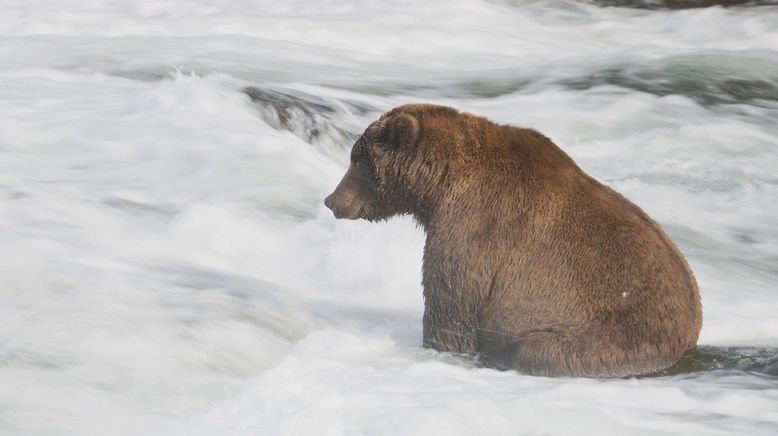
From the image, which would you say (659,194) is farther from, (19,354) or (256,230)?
(19,354)

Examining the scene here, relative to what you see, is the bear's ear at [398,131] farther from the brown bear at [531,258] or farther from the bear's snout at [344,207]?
the bear's snout at [344,207]

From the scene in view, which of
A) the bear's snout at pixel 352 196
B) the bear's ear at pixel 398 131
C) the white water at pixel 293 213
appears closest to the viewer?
the white water at pixel 293 213

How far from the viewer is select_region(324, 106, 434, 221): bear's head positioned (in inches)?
220

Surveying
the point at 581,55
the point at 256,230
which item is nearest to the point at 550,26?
the point at 581,55

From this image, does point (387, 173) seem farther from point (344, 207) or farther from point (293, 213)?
point (293, 213)

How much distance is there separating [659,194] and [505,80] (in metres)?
4.14

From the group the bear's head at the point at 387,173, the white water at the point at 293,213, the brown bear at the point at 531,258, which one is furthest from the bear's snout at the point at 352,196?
the white water at the point at 293,213

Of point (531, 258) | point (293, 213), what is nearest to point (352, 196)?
point (531, 258)

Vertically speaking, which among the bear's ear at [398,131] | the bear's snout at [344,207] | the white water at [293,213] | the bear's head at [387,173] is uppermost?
the bear's ear at [398,131]

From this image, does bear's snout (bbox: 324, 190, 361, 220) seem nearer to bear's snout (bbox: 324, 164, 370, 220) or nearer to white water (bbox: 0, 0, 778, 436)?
bear's snout (bbox: 324, 164, 370, 220)

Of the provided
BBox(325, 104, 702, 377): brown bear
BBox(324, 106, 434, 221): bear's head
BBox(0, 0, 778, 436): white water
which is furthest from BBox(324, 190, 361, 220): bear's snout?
BBox(0, 0, 778, 436): white water

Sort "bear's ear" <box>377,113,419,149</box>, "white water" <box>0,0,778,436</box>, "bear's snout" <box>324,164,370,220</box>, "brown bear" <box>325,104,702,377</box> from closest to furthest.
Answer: "white water" <box>0,0,778,436</box> < "brown bear" <box>325,104,702,377</box> < "bear's ear" <box>377,113,419,149</box> < "bear's snout" <box>324,164,370,220</box>

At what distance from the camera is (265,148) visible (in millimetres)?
8945

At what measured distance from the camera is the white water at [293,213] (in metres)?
4.94
